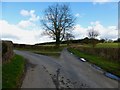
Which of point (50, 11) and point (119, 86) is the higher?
point (50, 11)

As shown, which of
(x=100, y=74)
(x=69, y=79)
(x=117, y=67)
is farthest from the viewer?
(x=117, y=67)

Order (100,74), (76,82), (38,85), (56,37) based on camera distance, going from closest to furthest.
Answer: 1. (38,85)
2. (76,82)
3. (100,74)
4. (56,37)

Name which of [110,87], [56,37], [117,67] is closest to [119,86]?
[110,87]

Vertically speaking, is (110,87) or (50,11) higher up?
(50,11)

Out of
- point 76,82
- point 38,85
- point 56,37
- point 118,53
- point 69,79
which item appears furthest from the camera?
point 56,37

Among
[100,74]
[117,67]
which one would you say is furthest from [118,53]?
[100,74]

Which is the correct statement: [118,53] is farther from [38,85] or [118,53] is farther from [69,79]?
[38,85]

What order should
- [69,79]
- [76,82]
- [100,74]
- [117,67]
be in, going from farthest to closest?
[117,67] → [100,74] → [69,79] → [76,82]

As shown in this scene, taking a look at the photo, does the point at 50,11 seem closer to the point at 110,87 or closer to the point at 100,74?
the point at 100,74

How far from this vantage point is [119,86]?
20203 mm

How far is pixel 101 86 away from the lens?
1983 centimetres

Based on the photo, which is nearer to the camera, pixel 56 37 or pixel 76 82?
pixel 76 82

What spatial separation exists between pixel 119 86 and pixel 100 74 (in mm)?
5321

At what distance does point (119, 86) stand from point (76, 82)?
119 inches
